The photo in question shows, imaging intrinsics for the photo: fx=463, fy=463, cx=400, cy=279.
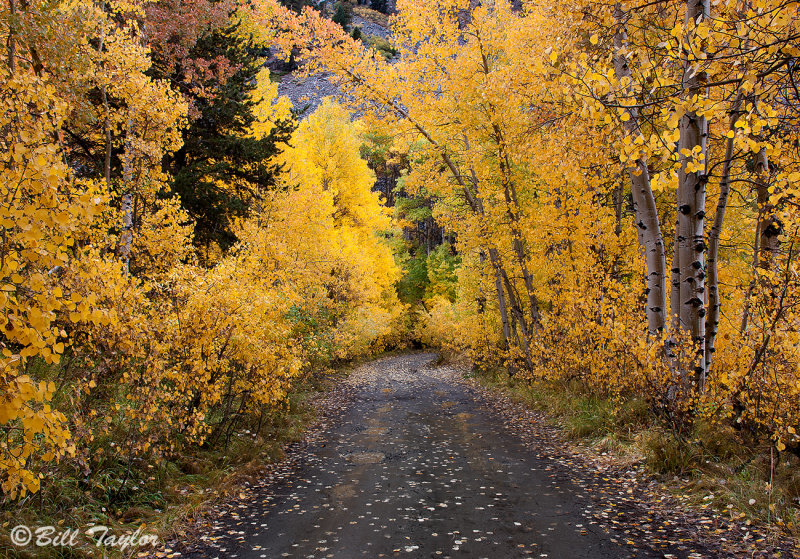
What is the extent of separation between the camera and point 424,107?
11.9 metres

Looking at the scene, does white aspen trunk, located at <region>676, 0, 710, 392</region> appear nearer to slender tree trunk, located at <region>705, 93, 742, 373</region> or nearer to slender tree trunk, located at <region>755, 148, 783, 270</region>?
slender tree trunk, located at <region>705, 93, 742, 373</region>

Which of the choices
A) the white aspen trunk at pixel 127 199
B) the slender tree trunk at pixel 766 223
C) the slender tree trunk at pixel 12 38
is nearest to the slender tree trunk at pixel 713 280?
the slender tree trunk at pixel 766 223

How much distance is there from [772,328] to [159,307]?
781 centimetres

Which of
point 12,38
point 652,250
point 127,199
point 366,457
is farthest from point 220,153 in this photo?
point 652,250

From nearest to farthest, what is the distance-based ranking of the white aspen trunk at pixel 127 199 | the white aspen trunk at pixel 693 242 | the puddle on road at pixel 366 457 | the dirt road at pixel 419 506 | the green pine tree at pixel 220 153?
the dirt road at pixel 419 506 < the white aspen trunk at pixel 693 242 < the puddle on road at pixel 366 457 < the white aspen trunk at pixel 127 199 < the green pine tree at pixel 220 153

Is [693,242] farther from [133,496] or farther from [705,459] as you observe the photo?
[133,496]

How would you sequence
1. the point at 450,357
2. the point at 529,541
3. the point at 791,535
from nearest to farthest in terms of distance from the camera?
the point at 791,535 < the point at 529,541 < the point at 450,357

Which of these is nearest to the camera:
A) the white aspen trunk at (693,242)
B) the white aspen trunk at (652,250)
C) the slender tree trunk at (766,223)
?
the white aspen trunk at (693,242)

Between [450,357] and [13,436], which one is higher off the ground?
[13,436]

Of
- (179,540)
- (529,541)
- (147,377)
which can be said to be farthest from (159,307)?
(529,541)

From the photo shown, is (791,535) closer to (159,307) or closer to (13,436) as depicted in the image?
(159,307)

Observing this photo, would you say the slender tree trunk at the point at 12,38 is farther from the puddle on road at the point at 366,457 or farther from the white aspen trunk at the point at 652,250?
the white aspen trunk at the point at 652,250

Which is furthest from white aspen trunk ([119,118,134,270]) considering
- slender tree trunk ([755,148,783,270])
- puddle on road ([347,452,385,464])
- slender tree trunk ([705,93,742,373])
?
slender tree trunk ([755,148,783,270])

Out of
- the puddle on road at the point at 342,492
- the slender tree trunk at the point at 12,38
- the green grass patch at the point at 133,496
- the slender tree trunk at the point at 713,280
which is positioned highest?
the slender tree trunk at the point at 12,38
